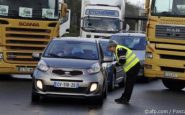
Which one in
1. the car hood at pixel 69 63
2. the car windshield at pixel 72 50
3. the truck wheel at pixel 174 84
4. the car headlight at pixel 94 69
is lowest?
the truck wheel at pixel 174 84

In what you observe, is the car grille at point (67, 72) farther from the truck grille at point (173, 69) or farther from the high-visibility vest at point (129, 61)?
the truck grille at point (173, 69)

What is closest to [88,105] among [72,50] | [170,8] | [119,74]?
[72,50]

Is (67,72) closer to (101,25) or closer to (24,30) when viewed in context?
→ (24,30)

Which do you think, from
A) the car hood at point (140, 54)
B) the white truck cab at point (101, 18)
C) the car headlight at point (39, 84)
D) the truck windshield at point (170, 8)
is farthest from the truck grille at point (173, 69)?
the white truck cab at point (101, 18)

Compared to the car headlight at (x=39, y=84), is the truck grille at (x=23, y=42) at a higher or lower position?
higher

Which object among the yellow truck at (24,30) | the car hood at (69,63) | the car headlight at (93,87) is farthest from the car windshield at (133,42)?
the car headlight at (93,87)

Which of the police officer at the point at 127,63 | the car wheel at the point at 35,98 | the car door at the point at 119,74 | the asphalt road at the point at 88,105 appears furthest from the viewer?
the car door at the point at 119,74

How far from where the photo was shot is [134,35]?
2270cm

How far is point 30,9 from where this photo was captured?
19016 millimetres

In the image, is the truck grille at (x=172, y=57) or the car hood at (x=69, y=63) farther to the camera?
the truck grille at (x=172, y=57)

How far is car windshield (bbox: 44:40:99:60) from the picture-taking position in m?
14.4

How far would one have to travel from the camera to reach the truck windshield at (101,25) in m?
31.9

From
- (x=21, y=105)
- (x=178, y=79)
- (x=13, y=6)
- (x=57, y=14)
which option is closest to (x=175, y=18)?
(x=178, y=79)

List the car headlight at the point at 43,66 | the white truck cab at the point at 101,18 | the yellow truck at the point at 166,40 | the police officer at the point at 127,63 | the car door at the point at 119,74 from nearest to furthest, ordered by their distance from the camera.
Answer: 1. the car headlight at the point at 43,66
2. the police officer at the point at 127,63
3. the car door at the point at 119,74
4. the yellow truck at the point at 166,40
5. the white truck cab at the point at 101,18
